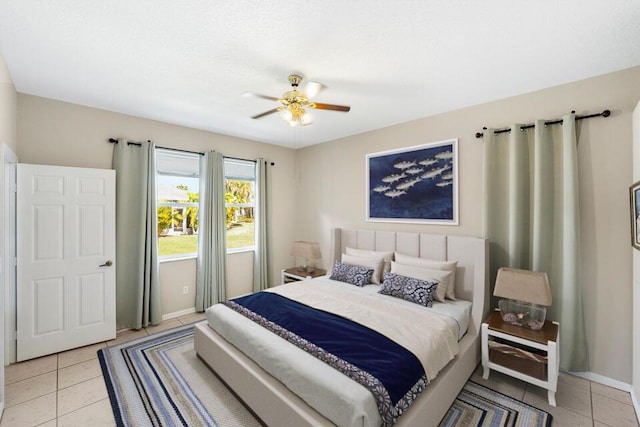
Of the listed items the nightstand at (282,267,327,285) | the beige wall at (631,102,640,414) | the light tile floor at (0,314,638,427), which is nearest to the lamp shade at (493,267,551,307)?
the beige wall at (631,102,640,414)

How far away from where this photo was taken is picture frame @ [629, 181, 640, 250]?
79.9 inches

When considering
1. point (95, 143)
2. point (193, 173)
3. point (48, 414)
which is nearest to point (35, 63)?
point (95, 143)

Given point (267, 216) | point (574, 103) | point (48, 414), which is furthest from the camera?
point (267, 216)

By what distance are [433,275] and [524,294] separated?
0.79 m

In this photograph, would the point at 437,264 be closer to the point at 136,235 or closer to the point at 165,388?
the point at 165,388

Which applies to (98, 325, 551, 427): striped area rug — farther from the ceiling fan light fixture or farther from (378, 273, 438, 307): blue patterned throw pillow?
the ceiling fan light fixture

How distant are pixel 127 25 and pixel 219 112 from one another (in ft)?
5.14

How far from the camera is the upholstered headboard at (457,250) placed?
274 cm

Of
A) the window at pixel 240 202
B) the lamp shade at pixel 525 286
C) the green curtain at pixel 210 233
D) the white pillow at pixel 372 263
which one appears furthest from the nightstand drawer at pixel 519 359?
the window at pixel 240 202

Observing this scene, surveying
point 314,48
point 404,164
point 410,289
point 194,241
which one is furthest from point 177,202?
point 410,289

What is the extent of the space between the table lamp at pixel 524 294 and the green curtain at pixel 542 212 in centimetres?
24

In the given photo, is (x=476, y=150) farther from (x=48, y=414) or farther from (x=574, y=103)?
(x=48, y=414)

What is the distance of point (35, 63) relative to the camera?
229 centimetres

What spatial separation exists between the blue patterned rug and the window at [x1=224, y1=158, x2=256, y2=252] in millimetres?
3576
